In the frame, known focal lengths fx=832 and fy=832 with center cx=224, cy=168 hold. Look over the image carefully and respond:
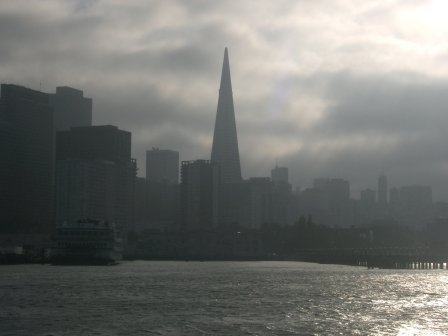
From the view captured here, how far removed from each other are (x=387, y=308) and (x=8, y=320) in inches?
1661

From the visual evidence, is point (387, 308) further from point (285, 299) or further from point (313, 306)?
point (285, 299)

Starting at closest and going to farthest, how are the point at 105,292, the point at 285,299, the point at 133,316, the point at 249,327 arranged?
the point at 249,327
the point at 133,316
the point at 285,299
the point at 105,292

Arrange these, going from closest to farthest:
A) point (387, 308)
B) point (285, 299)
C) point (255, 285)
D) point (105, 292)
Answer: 1. point (387, 308)
2. point (285, 299)
3. point (105, 292)
4. point (255, 285)

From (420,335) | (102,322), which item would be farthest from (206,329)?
(420,335)

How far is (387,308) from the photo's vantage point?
9506cm

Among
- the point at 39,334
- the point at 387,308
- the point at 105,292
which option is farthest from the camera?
the point at 105,292

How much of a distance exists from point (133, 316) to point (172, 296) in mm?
25993

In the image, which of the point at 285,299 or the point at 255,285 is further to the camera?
the point at 255,285

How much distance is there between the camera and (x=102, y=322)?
259 ft

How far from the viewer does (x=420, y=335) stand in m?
70.4

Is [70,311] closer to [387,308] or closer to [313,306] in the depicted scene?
[313,306]

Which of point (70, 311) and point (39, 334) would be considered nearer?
point (39, 334)

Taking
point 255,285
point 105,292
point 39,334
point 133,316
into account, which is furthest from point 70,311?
point 255,285

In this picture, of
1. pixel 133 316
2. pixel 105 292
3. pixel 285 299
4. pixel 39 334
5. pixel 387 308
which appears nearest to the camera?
pixel 39 334
